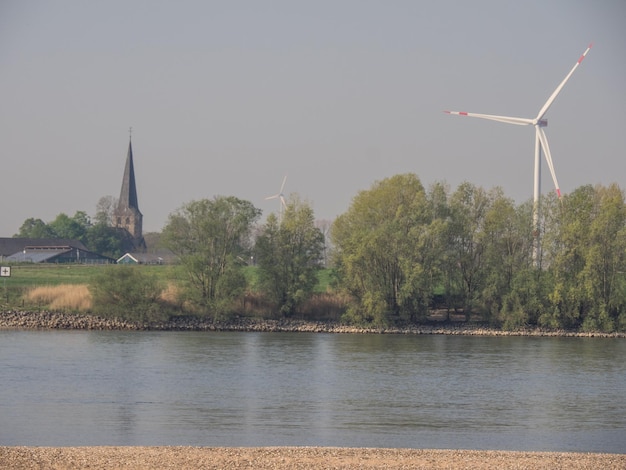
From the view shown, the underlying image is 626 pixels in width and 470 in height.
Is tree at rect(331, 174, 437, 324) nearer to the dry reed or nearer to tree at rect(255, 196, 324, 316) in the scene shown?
tree at rect(255, 196, 324, 316)

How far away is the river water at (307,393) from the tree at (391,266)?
38.0 feet

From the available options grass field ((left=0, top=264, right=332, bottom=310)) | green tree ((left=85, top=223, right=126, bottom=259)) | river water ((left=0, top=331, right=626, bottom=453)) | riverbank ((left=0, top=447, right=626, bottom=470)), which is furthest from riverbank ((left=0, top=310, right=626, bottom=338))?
green tree ((left=85, top=223, right=126, bottom=259))

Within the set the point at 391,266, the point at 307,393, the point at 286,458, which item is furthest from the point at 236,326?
the point at 286,458

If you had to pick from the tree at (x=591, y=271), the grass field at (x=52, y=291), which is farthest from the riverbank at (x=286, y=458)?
the tree at (x=591, y=271)

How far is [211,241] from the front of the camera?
78.6 m

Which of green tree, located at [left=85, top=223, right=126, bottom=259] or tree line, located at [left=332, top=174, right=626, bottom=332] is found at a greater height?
green tree, located at [left=85, top=223, right=126, bottom=259]

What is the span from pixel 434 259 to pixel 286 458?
54.8 meters

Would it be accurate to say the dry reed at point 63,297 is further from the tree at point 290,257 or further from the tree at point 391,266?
the tree at point 391,266

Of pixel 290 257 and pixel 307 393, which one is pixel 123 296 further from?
pixel 307 393

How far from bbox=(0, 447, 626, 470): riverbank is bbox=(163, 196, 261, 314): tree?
168 feet

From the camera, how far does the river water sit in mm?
28891

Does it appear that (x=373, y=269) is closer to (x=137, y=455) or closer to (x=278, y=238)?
(x=278, y=238)

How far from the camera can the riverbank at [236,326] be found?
71375 mm

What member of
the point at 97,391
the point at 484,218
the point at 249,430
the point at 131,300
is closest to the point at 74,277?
the point at 131,300
